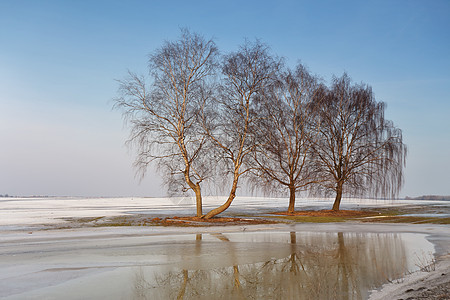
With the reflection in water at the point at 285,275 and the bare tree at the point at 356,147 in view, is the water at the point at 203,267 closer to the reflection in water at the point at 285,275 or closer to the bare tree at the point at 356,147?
the reflection in water at the point at 285,275

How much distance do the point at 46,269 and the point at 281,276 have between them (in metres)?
5.37

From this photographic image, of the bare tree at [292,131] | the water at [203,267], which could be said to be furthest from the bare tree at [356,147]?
the water at [203,267]

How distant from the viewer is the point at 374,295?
6598mm

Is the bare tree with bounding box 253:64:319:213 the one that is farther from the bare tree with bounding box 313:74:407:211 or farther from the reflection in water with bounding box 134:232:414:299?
the reflection in water with bounding box 134:232:414:299

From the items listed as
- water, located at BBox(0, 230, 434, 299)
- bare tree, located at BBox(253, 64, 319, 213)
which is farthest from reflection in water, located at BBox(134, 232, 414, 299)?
bare tree, located at BBox(253, 64, 319, 213)

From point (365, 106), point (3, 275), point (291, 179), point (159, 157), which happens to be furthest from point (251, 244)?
point (365, 106)

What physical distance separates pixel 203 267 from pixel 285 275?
2.01 m

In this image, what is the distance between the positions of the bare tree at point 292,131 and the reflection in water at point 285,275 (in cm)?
1914

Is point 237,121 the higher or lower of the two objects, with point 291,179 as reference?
higher

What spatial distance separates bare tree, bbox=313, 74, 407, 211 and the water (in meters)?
19.7

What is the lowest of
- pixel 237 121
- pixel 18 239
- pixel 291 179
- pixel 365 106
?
pixel 18 239

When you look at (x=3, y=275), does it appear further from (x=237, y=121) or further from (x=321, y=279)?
(x=237, y=121)

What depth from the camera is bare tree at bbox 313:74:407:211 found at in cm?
3378

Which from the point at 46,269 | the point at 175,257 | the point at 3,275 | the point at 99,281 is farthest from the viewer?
the point at 175,257
